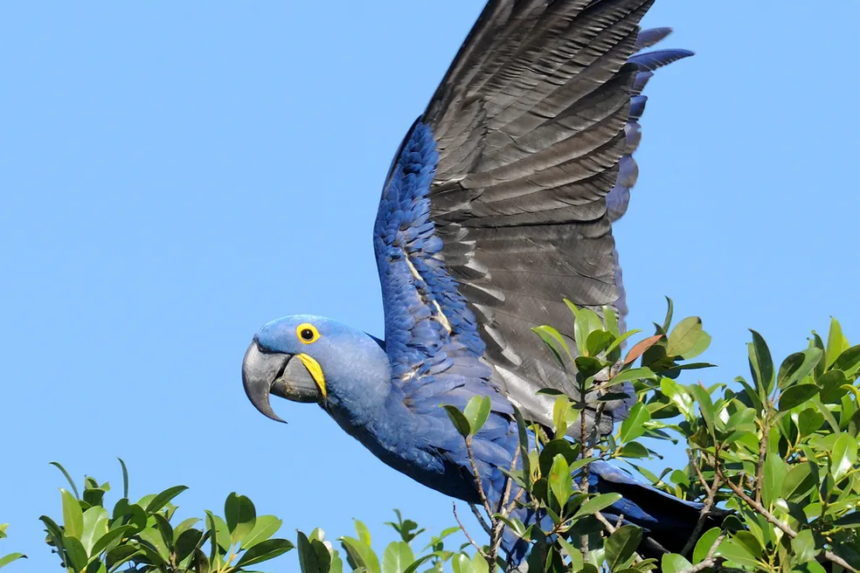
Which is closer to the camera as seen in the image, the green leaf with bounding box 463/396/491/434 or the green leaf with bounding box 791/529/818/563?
the green leaf with bounding box 791/529/818/563

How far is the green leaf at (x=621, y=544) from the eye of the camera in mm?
3270

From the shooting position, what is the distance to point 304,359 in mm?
5148

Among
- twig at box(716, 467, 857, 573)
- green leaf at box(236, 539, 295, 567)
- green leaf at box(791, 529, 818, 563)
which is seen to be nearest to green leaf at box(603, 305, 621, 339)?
twig at box(716, 467, 857, 573)

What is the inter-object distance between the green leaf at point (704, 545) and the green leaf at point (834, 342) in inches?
36.6

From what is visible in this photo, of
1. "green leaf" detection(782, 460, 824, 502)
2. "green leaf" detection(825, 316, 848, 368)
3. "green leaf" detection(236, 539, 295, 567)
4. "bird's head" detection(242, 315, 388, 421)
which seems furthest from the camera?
"bird's head" detection(242, 315, 388, 421)

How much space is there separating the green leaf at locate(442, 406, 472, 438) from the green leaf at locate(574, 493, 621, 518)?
447 millimetres

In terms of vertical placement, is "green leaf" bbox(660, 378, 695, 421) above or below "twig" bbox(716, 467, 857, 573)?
above

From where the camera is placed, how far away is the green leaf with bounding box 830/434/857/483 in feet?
10.6

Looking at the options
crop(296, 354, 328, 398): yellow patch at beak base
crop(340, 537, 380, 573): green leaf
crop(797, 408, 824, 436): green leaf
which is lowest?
crop(797, 408, 824, 436): green leaf

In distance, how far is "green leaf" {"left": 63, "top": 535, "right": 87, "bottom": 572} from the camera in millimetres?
3363

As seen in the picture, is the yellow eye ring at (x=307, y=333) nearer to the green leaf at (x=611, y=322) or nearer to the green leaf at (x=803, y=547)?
the green leaf at (x=611, y=322)

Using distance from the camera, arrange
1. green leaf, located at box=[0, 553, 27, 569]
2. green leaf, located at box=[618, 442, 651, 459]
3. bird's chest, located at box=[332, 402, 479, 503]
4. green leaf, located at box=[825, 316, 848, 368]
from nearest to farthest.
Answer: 1. green leaf, located at box=[0, 553, 27, 569]
2. green leaf, located at box=[618, 442, 651, 459]
3. green leaf, located at box=[825, 316, 848, 368]
4. bird's chest, located at box=[332, 402, 479, 503]

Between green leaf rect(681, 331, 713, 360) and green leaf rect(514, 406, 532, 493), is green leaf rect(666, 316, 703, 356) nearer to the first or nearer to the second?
green leaf rect(681, 331, 713, 360)

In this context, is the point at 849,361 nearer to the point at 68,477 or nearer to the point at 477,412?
the point at 477,412
